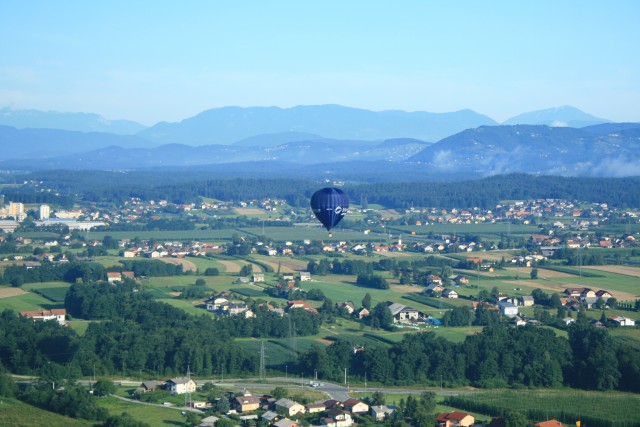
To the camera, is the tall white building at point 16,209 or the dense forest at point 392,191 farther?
the dense forest at point 392,191

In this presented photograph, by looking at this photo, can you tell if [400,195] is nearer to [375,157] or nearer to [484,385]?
[484,385]

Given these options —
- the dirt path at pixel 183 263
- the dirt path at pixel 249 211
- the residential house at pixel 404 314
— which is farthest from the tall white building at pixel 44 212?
the residential house at pixel 404 314

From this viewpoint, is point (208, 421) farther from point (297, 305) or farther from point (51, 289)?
point (51, 289)

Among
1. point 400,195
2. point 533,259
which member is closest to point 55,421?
point 533,259

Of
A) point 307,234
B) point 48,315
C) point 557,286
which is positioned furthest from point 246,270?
point 307,234

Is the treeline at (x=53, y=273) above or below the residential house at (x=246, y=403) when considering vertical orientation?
above

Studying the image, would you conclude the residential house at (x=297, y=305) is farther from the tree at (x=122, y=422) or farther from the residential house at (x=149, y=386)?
the tree at (x=122, y=422)
